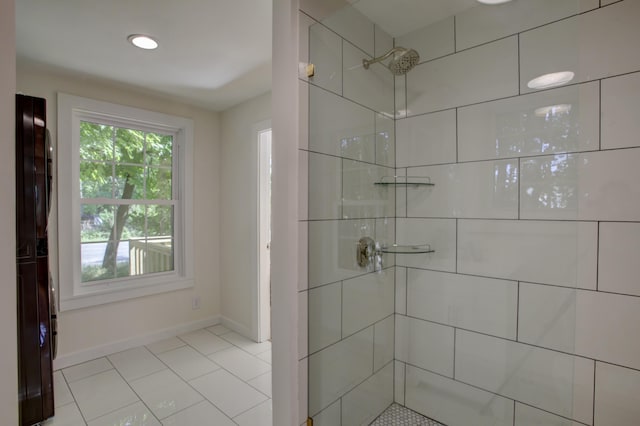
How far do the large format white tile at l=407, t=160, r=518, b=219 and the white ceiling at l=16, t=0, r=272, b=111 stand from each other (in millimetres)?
1269

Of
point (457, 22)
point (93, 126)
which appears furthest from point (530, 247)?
point (93, 126)

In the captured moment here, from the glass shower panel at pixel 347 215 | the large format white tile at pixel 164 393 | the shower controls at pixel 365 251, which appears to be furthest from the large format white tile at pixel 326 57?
the large format white tile at pixel 164 393

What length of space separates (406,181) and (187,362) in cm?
231

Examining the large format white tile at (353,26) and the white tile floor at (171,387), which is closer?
the large format white tile at (353,26)

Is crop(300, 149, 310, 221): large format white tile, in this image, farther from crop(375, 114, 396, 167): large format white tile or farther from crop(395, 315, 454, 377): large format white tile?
crop(395, 315, 454, 377): large format white tile

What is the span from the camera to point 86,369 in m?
2.41

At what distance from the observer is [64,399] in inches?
79.5

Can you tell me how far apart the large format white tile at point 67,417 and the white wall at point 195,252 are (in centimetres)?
67

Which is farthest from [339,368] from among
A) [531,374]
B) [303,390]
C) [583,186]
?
[583,186]

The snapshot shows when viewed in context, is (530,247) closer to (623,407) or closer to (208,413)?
(623,407)

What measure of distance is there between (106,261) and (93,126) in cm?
120

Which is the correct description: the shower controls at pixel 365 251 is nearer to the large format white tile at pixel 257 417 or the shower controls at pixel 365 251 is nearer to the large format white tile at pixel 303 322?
the large format white tile at pixel 303 322

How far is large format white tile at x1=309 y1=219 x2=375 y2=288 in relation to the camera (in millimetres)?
1305

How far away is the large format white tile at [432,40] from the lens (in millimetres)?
1439
